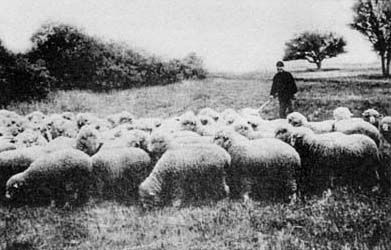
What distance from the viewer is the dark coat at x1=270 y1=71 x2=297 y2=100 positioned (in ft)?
12.5

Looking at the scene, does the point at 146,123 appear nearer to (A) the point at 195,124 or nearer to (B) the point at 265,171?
(A) the point at 195,124

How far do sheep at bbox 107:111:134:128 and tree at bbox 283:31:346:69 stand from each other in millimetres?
1366

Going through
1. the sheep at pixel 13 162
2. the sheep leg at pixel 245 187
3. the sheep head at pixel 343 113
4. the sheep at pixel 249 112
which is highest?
the sheep at pixel 249 112

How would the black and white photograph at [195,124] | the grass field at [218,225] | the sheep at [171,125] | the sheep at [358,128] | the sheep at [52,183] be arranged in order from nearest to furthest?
1. the grass field at [218,225]
2. the black and white photograph at [195,124]
3. the sheep at [52,183]
4. the sheep at [358,128]
5. the sheep at [171,125]

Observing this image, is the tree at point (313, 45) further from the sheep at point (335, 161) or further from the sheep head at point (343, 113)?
the sheep at point (335, 161)

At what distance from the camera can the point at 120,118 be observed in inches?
160

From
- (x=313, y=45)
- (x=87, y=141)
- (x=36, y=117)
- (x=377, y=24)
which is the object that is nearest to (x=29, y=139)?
(x=36, y=117)

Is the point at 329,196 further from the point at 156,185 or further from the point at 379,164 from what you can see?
the point at 156,185

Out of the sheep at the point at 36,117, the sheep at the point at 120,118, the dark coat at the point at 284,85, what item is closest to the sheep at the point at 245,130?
the dark coat at the point at 284,85

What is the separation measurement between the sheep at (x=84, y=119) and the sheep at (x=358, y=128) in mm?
2010

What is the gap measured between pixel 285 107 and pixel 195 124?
0.75 meters

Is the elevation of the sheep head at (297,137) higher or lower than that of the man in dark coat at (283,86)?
lower

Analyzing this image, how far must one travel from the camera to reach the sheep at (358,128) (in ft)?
12.3

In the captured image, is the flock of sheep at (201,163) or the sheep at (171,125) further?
the sheep at (171,125)
